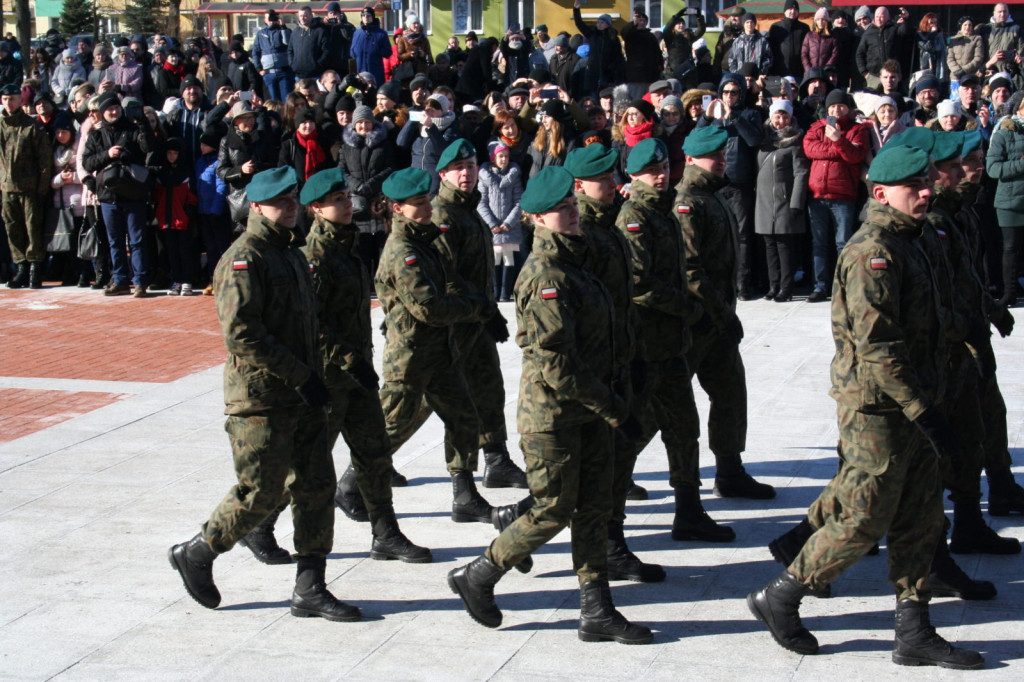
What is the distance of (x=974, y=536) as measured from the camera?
21.6ft

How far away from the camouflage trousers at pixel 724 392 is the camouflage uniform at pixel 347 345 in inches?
74.8

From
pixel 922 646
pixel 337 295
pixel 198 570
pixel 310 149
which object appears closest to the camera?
pixel 922 646

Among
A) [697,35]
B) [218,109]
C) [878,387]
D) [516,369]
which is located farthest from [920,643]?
[697,35]

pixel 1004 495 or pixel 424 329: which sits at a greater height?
pixel 424 329

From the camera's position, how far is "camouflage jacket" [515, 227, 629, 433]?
18.1 ft

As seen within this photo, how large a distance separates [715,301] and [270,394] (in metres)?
2.63

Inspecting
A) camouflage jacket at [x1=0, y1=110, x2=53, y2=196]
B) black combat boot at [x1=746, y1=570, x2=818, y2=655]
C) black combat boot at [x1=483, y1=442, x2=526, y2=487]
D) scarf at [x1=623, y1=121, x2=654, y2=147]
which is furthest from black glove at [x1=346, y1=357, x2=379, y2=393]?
camouflage jacket at [x1=0, y1=110, x2=53, y2=196]

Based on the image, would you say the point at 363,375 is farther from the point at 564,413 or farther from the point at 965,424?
the point at 965,424

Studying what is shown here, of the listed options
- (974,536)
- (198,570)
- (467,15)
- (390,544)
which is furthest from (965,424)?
(467,15)

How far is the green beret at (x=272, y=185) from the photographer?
19.2 feet

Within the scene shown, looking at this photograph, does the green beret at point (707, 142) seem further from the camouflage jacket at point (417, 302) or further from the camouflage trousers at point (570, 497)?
the camouflage trousers at point (570, 497)

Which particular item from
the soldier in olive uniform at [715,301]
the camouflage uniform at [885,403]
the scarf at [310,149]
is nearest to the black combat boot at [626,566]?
the soldier in olive uniform at [715,301]

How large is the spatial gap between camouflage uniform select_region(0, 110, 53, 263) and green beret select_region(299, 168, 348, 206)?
32.2 ft

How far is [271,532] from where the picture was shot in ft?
22.3
